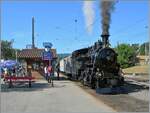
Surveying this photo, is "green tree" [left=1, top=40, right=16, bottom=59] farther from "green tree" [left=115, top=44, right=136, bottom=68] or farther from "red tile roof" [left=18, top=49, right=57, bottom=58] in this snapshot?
"red tile roof" [left=18, top=49, right=57, bottom=58]

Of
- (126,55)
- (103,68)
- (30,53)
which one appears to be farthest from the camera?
(126,55)

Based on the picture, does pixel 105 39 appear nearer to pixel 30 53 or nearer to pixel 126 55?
pixel 30 53

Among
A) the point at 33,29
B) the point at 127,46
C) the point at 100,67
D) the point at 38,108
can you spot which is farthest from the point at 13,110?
the point at 127,46

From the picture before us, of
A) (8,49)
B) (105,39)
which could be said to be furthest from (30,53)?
(8,49)

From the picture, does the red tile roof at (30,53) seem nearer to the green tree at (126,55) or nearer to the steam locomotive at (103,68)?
the steam locomotive at (103,68)

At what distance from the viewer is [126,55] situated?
112 m

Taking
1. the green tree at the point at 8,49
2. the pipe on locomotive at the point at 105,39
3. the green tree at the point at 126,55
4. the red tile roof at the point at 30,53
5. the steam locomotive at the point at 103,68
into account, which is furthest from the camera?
the green tree at the point at 126,55

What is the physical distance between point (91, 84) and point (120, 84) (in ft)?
8.34

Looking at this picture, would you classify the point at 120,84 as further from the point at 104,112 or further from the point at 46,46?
the point at 104,112

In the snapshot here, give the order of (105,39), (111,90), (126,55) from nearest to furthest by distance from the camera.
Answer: (111,90)
(105,39)
(126,55)

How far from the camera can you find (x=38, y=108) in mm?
16562

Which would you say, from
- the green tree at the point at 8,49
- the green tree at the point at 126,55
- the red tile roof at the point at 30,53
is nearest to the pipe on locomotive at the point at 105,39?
the red tile roof at the point at 30,53

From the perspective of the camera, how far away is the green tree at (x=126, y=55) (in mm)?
111000

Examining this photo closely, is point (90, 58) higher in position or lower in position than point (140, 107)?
higher
